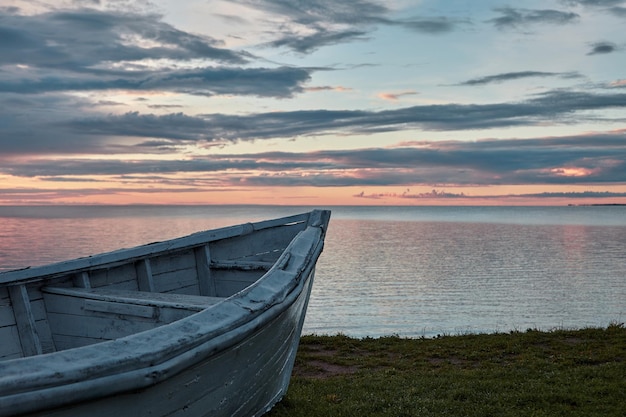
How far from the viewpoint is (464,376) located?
37.8 feet

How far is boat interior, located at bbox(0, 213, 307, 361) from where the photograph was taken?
6492 millimetres

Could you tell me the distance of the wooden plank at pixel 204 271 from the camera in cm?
914

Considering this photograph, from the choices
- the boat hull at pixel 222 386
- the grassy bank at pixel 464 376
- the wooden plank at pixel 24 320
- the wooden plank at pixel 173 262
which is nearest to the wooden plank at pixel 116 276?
the wooden plank at pixel 173 262

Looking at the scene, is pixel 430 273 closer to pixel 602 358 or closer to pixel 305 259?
pixel 602 358

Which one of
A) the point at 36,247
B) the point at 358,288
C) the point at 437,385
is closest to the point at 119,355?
the point at 437,385

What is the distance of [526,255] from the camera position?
187 ft

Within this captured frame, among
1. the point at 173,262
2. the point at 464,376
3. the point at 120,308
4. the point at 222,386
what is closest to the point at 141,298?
the point at 120,308

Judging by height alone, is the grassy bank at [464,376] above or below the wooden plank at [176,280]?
below

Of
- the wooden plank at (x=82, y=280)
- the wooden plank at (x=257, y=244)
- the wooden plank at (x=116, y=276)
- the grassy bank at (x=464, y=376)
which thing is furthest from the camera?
the wooden plank at (x=257, y=244)

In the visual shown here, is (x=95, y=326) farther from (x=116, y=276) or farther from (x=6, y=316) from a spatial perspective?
(x=116, y=276)

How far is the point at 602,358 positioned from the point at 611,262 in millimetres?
39400

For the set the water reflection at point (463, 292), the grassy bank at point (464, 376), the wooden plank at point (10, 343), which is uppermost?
the wooden plank at point (10, 343)

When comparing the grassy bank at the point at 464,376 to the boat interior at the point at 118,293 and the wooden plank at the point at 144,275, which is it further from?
the wooden plank at the point at 144,275

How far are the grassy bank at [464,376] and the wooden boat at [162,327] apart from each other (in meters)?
2.45
